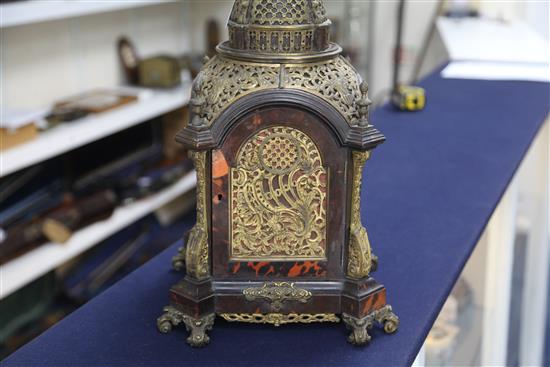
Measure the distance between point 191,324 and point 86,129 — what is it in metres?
1.82

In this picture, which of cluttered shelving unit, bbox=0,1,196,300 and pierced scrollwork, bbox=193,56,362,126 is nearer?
pierced scrollwork, bbox=193,56,362,126

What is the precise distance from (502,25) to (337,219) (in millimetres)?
3003

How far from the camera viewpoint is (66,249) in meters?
2.66

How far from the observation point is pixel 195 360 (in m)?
0.98

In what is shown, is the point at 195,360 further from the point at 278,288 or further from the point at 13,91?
the point at 13,91

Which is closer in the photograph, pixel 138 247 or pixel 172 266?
pixel 172 266

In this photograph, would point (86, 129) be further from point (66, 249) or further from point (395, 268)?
point (395, 268)

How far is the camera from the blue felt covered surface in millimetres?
1000

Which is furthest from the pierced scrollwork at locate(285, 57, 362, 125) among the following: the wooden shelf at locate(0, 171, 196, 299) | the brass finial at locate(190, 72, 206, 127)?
the wooden shelf at locate(0, 171, 196, 299)

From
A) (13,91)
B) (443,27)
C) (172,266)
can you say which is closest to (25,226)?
(13,91)

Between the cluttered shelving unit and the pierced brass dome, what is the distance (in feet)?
5.03

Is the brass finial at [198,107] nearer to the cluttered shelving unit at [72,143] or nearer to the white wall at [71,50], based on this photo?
the cluttered shelving unit at [72,143]

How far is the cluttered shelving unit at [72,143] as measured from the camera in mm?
2404

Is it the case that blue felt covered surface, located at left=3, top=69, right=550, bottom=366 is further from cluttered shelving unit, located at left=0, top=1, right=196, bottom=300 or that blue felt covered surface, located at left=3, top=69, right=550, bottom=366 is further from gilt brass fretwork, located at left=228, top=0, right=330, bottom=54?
cluttered shelving unit, located at left=0, top=1, right=196, bottom=300
